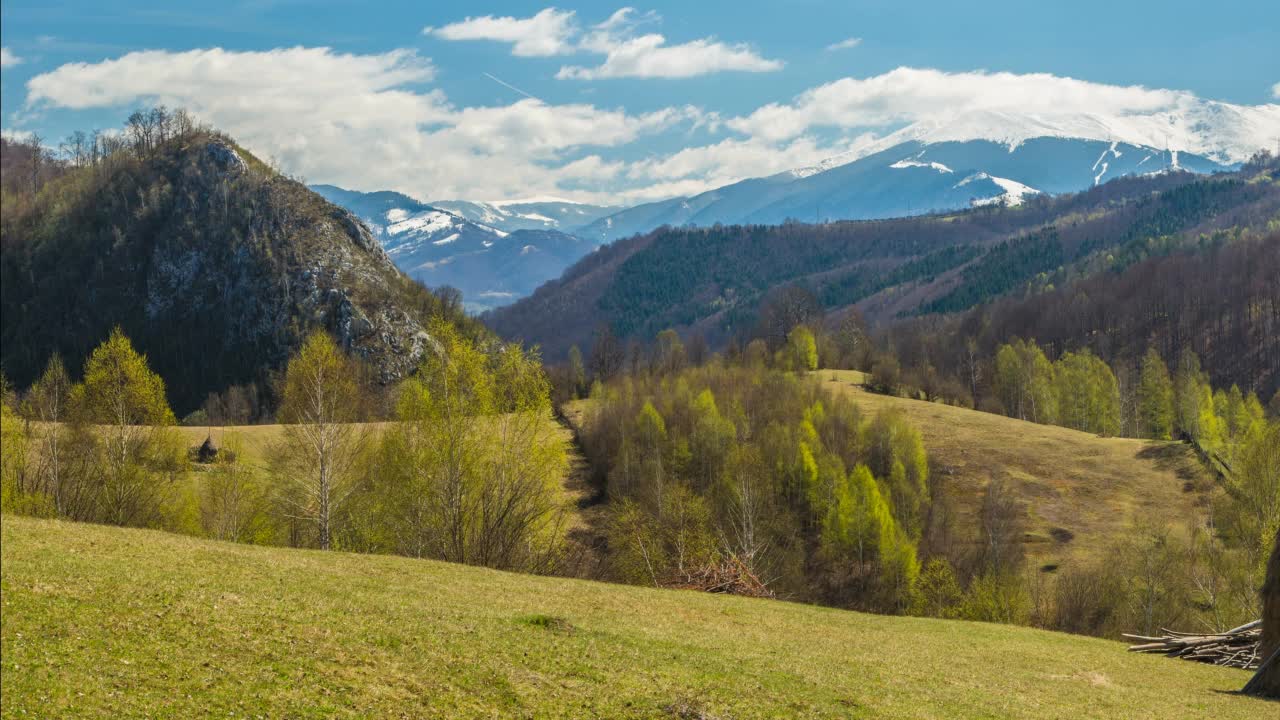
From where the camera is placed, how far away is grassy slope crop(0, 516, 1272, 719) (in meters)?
18.2

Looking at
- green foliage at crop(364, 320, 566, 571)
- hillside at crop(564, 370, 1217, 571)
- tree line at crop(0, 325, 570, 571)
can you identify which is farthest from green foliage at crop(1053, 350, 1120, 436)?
green foliage at crop(364, 320, 566, 571)

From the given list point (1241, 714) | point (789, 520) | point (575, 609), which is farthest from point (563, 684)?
point (789, 520)

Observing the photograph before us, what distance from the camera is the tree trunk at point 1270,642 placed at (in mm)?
29922

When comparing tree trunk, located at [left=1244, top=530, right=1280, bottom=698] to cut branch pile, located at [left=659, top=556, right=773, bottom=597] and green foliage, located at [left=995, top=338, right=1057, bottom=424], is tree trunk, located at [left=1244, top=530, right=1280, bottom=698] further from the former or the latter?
green foliage, located at [left=995, top=338, right=1057, bottom=424]

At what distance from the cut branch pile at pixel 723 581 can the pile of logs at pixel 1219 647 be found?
2122 cm

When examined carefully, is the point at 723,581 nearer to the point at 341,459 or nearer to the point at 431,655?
the point at 341,459

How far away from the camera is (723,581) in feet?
176

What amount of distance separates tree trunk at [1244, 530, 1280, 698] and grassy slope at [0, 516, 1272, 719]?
1.51m

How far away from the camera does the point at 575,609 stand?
32.2 metres

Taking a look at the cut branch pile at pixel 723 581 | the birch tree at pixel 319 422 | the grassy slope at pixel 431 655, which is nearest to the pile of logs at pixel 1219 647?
the grassy slope at pixel 431 655

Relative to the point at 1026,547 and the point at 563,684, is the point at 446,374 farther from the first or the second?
the point at 1026,547

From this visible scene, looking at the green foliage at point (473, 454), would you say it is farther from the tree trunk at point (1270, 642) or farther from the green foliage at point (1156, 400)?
the green foliage at point (1156, 400)

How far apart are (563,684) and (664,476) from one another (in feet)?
300

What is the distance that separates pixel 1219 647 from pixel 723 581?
26.3 meters
